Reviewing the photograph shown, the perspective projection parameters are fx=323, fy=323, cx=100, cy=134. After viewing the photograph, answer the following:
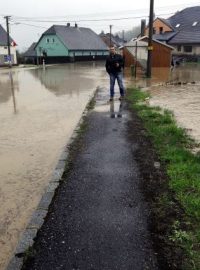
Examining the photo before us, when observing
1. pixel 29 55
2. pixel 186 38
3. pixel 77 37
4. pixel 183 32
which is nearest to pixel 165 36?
pixel 183 32

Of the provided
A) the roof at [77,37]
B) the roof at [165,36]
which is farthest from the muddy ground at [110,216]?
the roof at [77,37]

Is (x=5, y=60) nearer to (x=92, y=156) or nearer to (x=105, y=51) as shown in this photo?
(x=105, y=51)

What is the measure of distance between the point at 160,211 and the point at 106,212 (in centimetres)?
67

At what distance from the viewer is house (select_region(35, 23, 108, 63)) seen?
197 ft

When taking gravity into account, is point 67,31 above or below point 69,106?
above

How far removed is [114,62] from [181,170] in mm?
7811

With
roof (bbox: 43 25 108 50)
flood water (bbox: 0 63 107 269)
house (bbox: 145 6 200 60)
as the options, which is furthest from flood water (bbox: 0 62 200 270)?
roof (bbox: 43 25 108 50)

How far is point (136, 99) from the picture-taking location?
1253cm

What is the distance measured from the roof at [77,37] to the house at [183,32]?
1434 centimetres

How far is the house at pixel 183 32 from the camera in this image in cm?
4775

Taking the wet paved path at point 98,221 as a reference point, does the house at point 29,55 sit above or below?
above

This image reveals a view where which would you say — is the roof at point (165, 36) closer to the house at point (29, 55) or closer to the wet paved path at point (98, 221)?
Result: the house at point (29, 55)

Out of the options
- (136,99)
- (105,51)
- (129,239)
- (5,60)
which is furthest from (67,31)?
(129,239)

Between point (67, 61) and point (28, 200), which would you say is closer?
point (28, 200)
